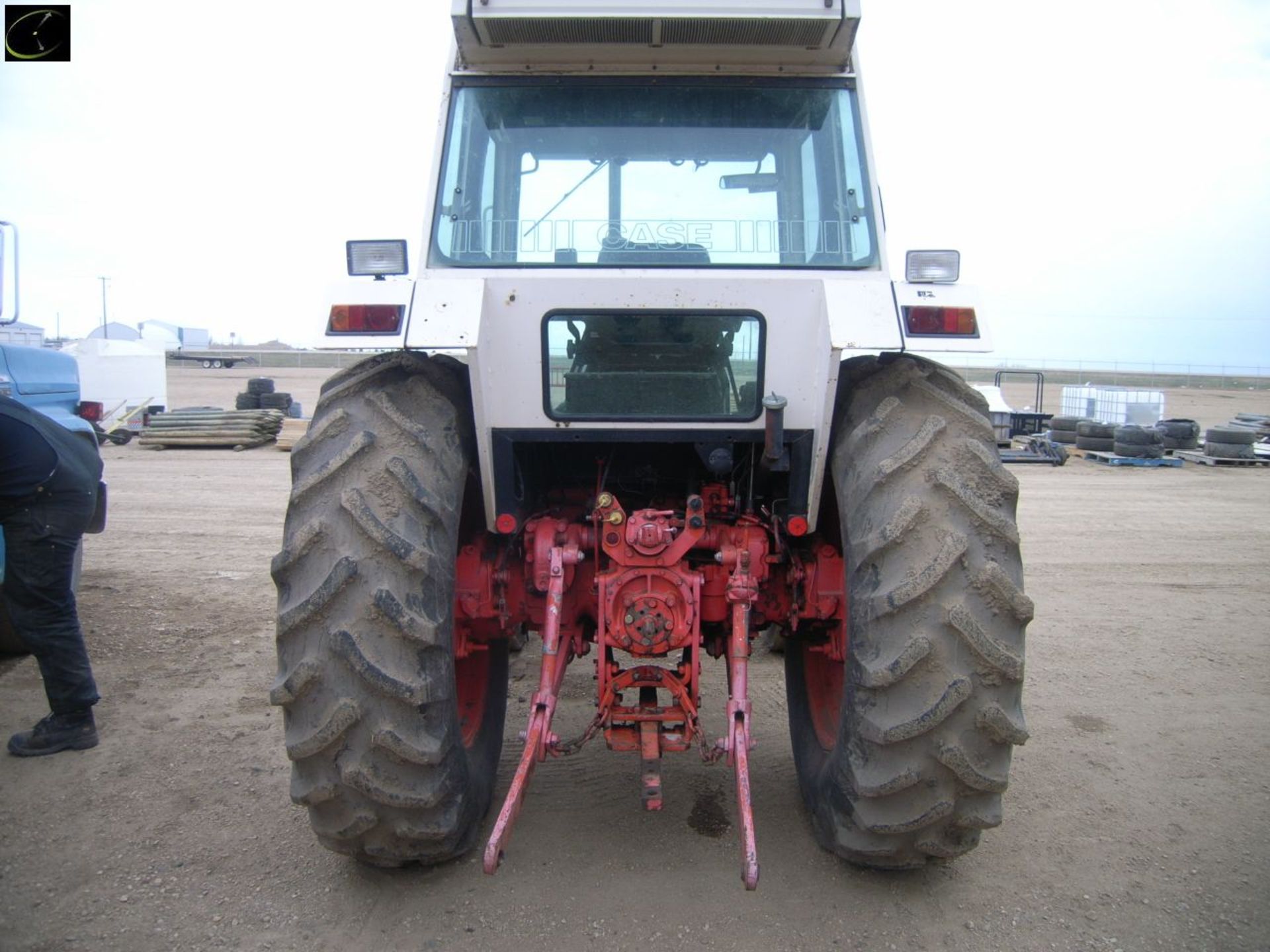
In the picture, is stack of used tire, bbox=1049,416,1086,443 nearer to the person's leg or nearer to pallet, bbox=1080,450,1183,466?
pallet, bbox=1080,450,1183,466

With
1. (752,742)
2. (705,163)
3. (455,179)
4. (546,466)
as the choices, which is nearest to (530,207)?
(455,179)

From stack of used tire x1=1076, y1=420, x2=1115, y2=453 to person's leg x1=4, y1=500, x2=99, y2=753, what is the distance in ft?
53.8

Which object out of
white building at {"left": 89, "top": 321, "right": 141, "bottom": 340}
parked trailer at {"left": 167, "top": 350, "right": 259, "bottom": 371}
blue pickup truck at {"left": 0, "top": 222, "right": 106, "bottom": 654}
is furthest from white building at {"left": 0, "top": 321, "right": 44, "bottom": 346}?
parked trailer at {"left": 167, "top": 350, "right": 259, "bottom": 371}

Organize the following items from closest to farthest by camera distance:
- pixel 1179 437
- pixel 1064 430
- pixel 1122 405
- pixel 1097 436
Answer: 1. pixel 1097 436
2. pixel 1179 437
3. pixel 1064 430
4. pixel 1122 405

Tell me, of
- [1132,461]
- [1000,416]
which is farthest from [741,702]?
[1000,416]

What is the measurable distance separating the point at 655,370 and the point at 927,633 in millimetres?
1285

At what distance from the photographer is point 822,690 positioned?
4.06 m

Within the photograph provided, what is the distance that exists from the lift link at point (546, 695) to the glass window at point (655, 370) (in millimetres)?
515

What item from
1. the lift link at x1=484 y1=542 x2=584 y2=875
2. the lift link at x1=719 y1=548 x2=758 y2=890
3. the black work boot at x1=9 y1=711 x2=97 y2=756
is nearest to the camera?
the lift link at x1=719 y1=548 x2=758 y2=890

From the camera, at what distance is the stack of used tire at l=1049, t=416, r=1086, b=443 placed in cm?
1816

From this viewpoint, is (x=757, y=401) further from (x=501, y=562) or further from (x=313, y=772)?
(x=313, y=772)

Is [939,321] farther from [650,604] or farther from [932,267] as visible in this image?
[650,604]

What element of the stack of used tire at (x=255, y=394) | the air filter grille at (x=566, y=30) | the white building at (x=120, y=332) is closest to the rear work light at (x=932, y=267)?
the air filter grille at (x=566, y=30)

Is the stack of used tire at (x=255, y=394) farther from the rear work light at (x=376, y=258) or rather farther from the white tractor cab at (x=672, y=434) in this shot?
the rear work light at (x=376, y=258)
